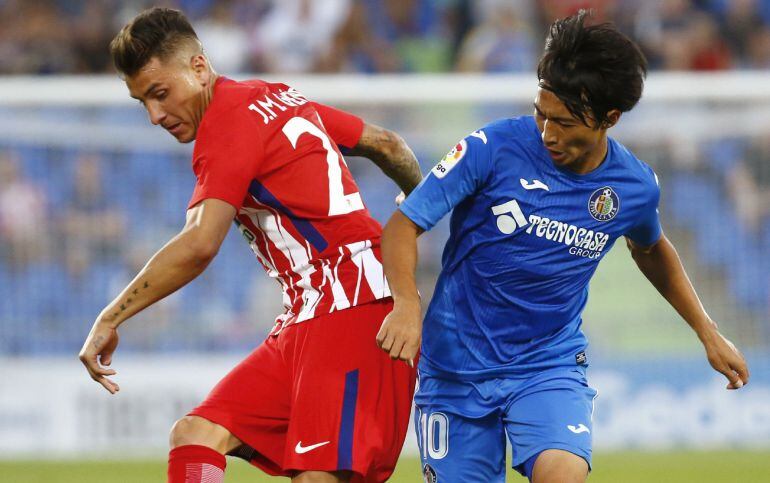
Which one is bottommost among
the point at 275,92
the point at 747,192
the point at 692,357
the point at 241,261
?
the point at 692,357

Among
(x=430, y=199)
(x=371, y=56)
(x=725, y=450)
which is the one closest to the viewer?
(x=430, y=199)

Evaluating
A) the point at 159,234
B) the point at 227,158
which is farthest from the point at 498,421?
the point at 159,234

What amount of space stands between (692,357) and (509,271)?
5715 mm

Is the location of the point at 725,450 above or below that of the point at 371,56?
below

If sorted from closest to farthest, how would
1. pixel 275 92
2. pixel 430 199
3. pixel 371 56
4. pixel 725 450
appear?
1. pixel 430 199
2. pixel 275 92
3. pixel 725 450
4. pixel 371 56

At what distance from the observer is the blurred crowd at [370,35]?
11.4 m

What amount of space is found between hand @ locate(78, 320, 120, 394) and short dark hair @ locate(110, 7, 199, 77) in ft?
2.96

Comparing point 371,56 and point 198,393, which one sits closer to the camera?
point 198,393

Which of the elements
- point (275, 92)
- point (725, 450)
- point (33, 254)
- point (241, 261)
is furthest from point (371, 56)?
point (275, 92)

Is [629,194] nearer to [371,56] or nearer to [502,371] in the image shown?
[502,371]

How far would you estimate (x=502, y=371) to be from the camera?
13.9 ft

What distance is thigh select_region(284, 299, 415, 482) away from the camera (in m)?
4.09

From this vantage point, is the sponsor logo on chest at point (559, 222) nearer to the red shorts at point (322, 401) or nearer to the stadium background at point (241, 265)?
the red shorts at point (322, 401)

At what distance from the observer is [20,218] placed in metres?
9.70
